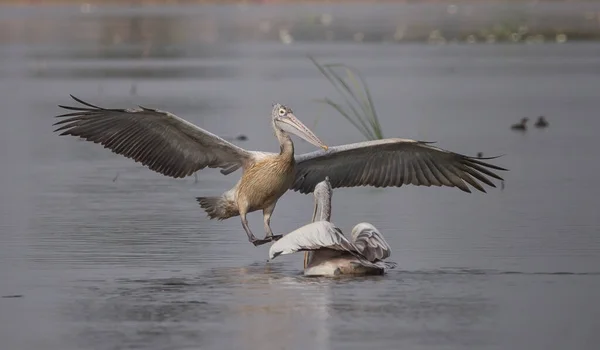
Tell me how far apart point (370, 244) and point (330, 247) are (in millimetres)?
461

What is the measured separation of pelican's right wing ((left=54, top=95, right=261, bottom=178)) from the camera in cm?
1112

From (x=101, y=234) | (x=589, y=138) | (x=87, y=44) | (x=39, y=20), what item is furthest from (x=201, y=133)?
(x=39, y=20)

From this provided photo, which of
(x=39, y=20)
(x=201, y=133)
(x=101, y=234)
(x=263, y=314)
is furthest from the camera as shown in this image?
(x=39, y=20)

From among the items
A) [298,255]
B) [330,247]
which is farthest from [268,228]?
[330,247]

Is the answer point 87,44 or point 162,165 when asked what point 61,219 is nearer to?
point 162,165

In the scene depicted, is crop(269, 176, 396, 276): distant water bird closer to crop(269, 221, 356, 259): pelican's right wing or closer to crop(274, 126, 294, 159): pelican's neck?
crop(269, 221, 356, 259): pelican's right wing

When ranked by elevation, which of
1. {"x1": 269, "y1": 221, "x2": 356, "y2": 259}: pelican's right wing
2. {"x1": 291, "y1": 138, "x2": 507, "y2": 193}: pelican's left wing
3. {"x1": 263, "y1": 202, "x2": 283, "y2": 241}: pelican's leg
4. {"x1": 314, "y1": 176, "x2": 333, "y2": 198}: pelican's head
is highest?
{"x1": 291, "y1": 138, "x2": 507, "y2": 193}: pelican's left wing

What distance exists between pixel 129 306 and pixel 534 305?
2165 mm

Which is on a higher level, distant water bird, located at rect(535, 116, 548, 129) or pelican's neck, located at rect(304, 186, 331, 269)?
distant water bird, located at rect(535, 116, 548, 129)

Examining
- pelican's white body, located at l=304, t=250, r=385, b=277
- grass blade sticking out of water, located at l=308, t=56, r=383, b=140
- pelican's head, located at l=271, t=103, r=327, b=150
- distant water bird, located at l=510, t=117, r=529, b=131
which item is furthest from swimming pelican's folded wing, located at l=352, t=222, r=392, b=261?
distant water bird, located at l=510, t=117, r=529, b=131

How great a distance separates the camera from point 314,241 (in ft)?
31.3

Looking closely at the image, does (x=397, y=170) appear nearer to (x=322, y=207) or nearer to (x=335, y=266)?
(x=322, y=207)

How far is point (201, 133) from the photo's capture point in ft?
36.0

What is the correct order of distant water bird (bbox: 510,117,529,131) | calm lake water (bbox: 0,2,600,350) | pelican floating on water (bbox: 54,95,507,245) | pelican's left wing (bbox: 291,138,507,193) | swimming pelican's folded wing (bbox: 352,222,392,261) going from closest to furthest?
1. calm lake water (bbox: 0,2,600,350)
2. swimming pelican's folded wing (bbox: 352,222,392,261)
3. pelican floating on water (bbox: 54,95,507,245)
4. pelican's left wing (bbox: 291,138,507,193)
5. distant water bird (bbox: 510,117,529,131)
